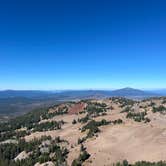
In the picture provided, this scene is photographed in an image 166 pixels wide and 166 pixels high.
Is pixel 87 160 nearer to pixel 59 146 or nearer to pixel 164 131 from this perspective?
pixel 59 146

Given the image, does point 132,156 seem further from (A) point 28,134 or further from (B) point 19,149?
(A) point 28,134

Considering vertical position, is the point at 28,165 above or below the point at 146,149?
below

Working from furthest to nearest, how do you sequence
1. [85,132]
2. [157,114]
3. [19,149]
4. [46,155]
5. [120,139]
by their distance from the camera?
[157,114], [85,132], [19,149], [120,139], [46,155]

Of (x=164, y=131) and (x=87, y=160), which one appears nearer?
(x=87, y=160)

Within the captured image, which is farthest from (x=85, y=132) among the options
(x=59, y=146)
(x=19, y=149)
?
(x=19, y=149)

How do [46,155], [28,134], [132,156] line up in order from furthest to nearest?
[28,134] → [46,155] → [132,156]

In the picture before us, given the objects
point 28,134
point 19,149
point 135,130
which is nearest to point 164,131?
point 135,130

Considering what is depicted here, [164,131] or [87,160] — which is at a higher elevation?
[164,131]

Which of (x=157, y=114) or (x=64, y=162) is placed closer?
(x=64, y=162)

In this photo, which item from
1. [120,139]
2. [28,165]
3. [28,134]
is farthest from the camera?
[28,134]
